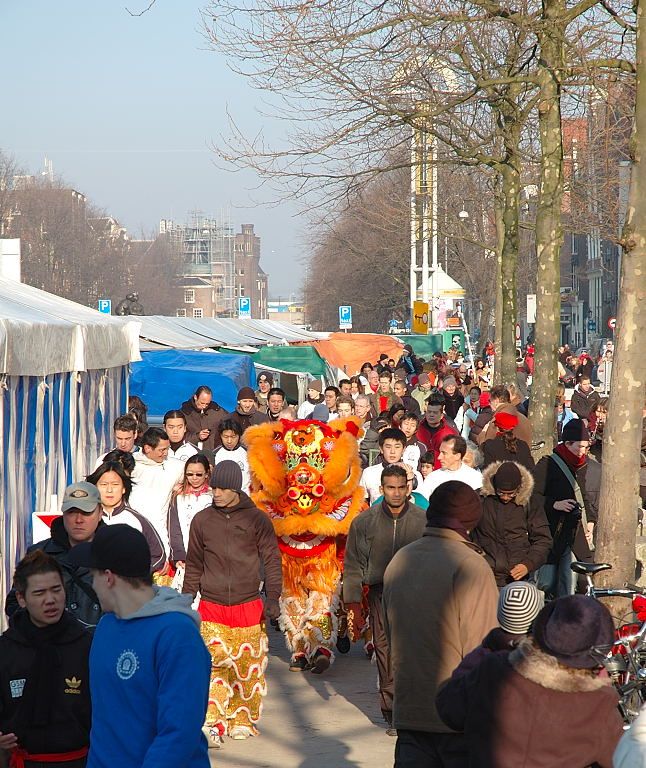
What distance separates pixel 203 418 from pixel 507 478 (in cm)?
762

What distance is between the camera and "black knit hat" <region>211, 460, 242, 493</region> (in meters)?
8.40

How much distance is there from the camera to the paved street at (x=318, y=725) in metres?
8.05

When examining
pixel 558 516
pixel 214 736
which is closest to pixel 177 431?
pixel 558 516

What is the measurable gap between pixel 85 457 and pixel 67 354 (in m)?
1.38

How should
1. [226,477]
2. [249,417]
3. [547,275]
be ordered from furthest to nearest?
1. [547,275]
2. [249,417]
3. [226,477]

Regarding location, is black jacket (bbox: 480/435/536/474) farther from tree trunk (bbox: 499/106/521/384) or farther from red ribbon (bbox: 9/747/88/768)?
tree trunk (bbox: 499/106/521/384)

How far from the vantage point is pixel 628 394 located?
Answer: 9.70 metres

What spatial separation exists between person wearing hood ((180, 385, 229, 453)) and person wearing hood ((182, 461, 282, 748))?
6.88 meters

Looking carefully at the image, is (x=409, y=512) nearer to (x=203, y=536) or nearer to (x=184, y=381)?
(x=203, y=536)

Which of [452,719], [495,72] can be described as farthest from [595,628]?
[495,72]

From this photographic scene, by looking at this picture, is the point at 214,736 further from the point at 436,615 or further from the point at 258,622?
the point at 436,615

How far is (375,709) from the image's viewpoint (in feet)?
30.4

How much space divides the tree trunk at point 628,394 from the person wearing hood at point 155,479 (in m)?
3.02

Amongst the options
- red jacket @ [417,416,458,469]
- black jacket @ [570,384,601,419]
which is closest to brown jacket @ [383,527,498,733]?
red jacket @ [417,416,458,469]
